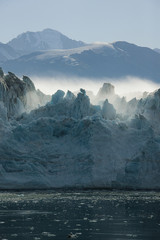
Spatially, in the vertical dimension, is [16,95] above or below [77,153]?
above

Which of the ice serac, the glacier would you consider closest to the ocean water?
the glacier

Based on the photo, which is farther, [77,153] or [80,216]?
[77,153]

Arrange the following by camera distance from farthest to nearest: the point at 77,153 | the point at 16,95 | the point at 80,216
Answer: the point at 16,95, the point at 77,153, the point at 80,216

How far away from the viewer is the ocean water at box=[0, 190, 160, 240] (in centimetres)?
3162

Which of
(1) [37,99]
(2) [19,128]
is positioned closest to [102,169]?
(2) [19,128]

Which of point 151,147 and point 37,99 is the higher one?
point 37,99

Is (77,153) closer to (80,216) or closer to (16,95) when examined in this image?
(16,95)

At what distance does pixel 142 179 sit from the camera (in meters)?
58.6

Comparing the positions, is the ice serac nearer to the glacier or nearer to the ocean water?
the glacier

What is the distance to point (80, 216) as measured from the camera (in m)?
38.7

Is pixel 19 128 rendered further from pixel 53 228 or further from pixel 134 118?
pixel 53 228

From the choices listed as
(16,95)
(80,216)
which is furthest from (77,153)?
(80,216)

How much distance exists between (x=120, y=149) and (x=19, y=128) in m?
10.2

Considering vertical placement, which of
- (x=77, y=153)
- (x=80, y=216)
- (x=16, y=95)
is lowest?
(x=80, y=216)
